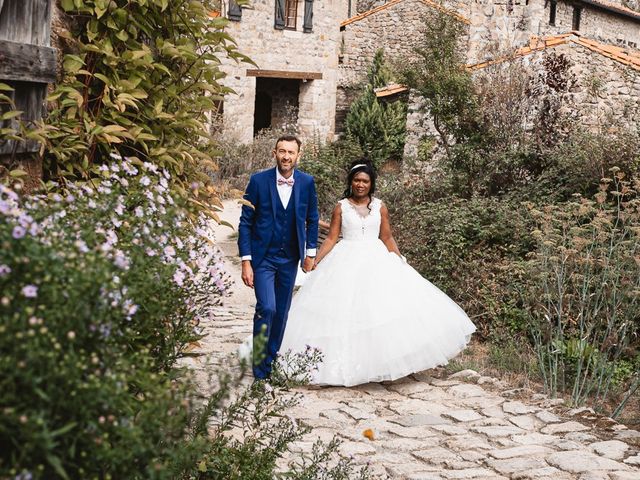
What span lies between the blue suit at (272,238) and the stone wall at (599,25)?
1565 cm

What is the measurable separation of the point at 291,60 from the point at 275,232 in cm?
1622

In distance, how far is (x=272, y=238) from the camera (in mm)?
5801

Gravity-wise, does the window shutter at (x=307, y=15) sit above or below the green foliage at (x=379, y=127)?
above

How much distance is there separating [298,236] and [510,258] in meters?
3.90

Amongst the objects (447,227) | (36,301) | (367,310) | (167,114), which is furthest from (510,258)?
(36,301)

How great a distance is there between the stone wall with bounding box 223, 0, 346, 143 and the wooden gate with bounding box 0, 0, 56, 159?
47.5ft

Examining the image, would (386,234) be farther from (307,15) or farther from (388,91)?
(307,15)

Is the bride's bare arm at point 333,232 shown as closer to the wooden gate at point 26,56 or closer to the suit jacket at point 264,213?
the suit jacket at point 264,213

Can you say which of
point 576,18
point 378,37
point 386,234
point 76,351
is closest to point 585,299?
point 386,234

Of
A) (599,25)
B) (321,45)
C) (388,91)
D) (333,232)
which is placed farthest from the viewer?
(599,25)

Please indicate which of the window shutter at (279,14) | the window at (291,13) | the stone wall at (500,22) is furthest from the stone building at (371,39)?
the stone wall at (500,22)

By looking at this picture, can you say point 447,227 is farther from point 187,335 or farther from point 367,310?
point 187,335

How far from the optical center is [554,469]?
483 centimetres

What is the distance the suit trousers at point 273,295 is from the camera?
5.74 metres
